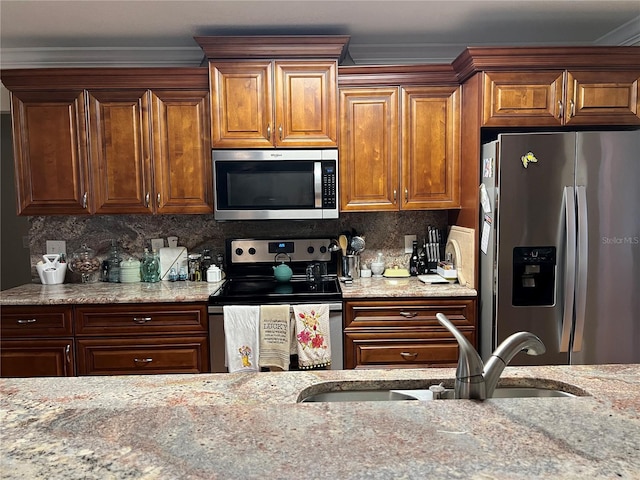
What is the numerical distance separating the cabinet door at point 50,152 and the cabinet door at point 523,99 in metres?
2.46

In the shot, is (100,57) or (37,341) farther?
(100,57)

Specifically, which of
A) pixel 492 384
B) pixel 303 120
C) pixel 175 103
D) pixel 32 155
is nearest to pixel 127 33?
pixel 175 103

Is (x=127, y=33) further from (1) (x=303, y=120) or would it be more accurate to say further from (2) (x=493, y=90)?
(2) (x=493, y=90)

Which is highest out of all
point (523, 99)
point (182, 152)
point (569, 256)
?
point (523, 99)

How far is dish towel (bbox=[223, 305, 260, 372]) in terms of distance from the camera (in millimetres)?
2734

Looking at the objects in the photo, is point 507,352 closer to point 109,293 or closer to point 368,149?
point 368,149

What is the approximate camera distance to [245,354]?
274 centimetres

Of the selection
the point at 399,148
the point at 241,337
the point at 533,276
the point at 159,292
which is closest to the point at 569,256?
the point at 533,276

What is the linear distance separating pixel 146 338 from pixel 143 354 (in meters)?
0.09

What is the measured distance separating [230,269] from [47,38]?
1.90 meters

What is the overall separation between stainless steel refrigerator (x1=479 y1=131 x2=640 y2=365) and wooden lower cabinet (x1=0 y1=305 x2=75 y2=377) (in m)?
2.43

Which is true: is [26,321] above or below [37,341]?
above

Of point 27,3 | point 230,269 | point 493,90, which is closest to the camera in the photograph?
point 27,3

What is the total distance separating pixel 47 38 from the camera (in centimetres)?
313
